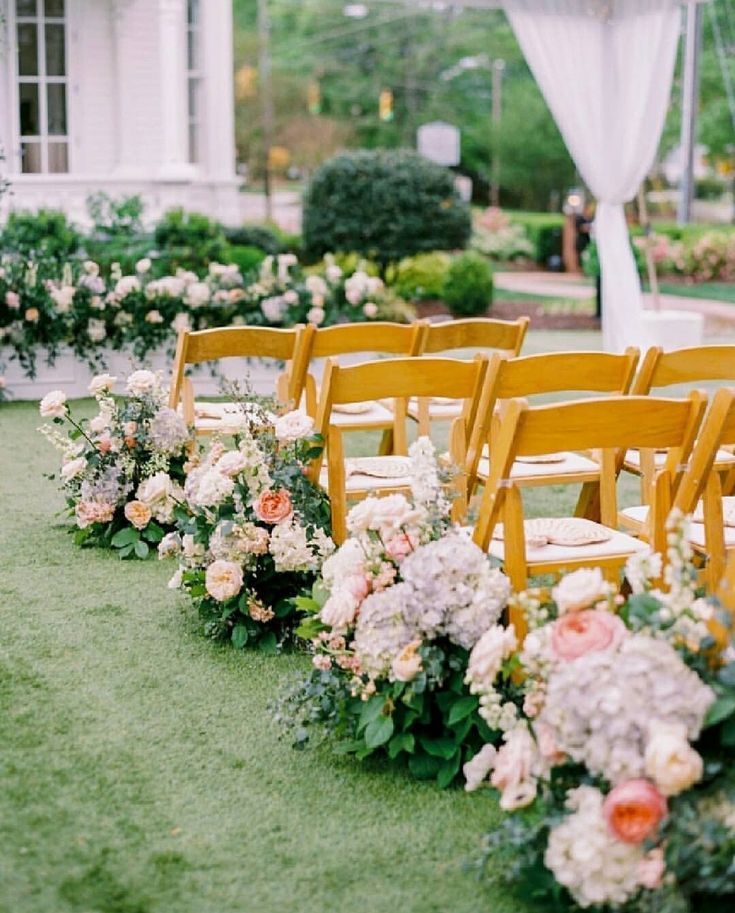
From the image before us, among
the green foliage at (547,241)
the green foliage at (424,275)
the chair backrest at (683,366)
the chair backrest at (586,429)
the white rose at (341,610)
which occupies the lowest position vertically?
the white rose at (341,610)

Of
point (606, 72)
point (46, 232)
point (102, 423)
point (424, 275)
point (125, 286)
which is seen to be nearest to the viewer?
point (102, 423)

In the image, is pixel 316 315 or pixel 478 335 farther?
pixel 316 315

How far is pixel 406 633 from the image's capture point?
345cm

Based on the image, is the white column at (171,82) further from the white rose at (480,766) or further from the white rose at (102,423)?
the white rose at (480,766)

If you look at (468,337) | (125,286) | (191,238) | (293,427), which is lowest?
(293,427)

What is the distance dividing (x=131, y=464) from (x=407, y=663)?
2.47 m

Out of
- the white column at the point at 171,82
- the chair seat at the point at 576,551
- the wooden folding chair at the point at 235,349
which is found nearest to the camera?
the chair seat at the point at 576,551

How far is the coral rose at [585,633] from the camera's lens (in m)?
2.83

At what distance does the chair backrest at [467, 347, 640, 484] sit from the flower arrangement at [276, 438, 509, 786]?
83cm

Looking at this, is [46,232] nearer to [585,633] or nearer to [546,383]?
[546,383]

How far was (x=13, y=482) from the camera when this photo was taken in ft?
22.5

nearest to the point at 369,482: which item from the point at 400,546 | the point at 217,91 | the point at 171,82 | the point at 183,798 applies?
the point at 400,546

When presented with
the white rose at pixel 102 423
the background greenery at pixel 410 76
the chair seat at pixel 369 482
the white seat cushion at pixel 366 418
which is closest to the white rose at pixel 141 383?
the white rose at pixel 102 423

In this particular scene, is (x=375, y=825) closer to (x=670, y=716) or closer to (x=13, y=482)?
Result: (x=670, y=716)
